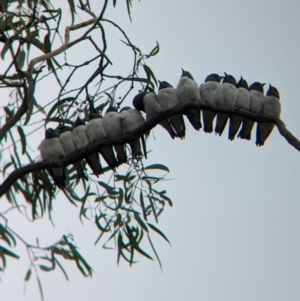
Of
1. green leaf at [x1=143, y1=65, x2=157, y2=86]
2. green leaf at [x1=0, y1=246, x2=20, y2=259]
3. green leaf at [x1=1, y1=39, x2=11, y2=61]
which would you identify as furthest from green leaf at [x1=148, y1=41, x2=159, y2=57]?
green leaf at [x1=0, y1=246, x2=20, y2=259]

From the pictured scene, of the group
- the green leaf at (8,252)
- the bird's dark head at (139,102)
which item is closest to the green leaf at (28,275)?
the green leaf at (8,252)

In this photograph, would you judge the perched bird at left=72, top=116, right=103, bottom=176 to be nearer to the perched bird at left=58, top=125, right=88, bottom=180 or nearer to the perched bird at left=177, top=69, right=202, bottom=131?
the perched bird at left=58, top=125, right=88, bottom=180

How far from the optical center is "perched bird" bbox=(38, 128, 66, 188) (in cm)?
306

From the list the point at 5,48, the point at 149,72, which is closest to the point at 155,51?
the point at 149,72

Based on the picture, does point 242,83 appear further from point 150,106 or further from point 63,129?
point 63,129

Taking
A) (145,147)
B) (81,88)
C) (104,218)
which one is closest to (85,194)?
(104,218)

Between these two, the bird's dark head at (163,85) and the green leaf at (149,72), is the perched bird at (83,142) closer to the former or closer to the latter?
the bird's dark head at (163,85)

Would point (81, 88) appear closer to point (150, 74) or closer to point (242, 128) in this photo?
point (150, 74)

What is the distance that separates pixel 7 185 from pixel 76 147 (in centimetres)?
40

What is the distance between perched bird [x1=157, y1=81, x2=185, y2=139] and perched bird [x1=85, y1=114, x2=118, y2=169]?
0.19 metres

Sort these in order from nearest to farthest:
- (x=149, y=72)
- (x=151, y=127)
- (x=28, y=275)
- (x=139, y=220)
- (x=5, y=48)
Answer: (x=151, y=127) < (x=28, y=275) < (x=5, y=48) < (x=139, y=220) < (x=149, y=72)

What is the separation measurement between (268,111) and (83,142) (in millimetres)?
550

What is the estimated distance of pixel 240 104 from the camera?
308 cm


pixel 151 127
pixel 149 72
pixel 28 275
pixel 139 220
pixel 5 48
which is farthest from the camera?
pixel 149 72
